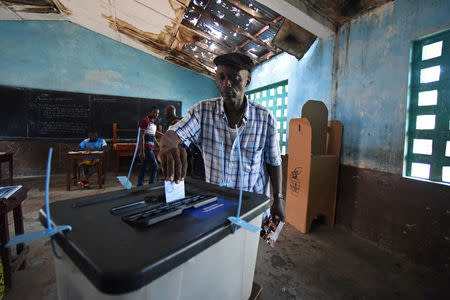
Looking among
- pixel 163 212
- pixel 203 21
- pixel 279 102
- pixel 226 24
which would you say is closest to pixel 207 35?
pixel 203 21

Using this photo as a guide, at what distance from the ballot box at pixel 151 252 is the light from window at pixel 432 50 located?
7.56 ft

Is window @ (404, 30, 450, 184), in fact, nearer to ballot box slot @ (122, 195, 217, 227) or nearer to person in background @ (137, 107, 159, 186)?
ballot box slot @ (122, 195, 217, 227)

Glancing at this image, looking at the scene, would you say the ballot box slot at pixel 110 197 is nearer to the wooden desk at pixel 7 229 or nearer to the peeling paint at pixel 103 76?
the wooden desk at pixel 7 229

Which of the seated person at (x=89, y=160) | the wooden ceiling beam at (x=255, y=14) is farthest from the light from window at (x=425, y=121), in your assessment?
the seated person at (x=89, y=160)

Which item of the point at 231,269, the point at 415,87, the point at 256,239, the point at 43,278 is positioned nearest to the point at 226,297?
the point at 231,269

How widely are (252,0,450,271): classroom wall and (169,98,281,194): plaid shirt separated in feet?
5.25

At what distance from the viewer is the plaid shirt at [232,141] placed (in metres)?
1.24

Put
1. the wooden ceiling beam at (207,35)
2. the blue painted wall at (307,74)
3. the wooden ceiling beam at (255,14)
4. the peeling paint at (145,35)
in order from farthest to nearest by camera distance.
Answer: the peeling paint at (145,35), the wooden ceiling beam at (207,35), the wooden ceiling beam at (255,14), the blue painted wall at (307,74)

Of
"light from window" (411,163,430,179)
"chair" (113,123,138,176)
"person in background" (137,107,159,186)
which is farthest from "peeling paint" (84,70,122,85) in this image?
"light from window" (411,163,430,179)

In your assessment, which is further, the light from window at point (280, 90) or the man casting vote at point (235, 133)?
the light from window at point (280, 90)

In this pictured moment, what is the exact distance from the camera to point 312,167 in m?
2.42

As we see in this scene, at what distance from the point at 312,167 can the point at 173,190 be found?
2.08 meters

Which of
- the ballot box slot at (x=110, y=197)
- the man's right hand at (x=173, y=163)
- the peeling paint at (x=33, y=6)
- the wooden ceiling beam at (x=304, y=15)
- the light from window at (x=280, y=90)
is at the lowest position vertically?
the ballot box slot at (x=110, y=197)

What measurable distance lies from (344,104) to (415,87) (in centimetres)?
71
